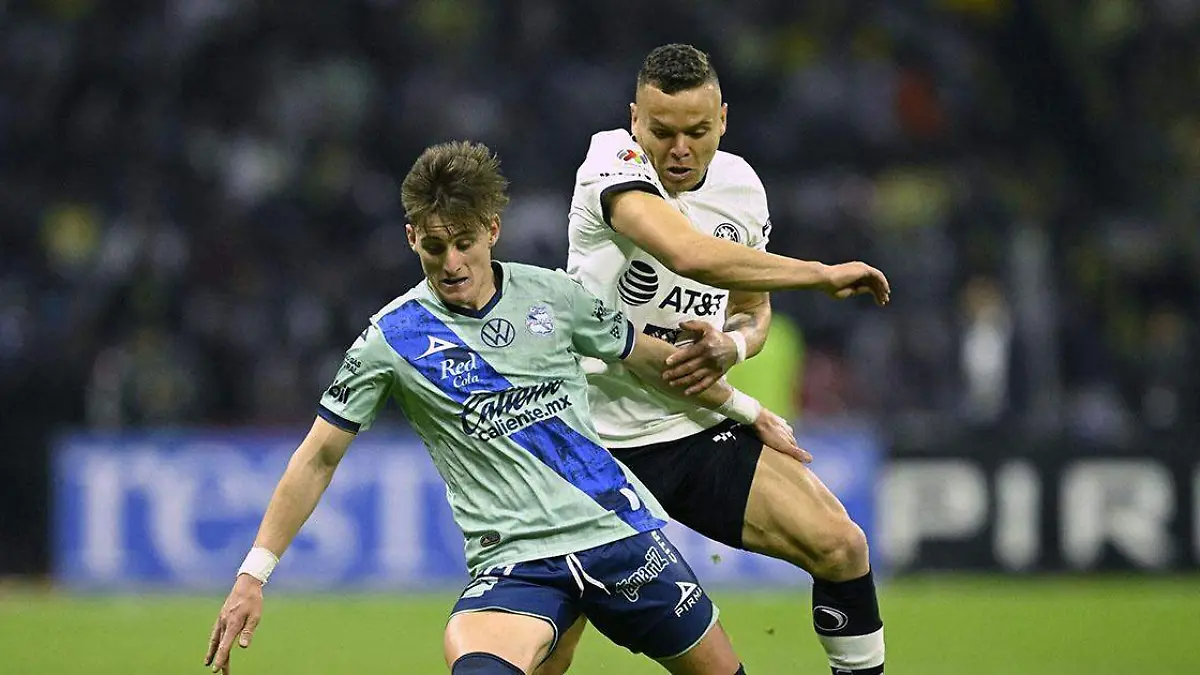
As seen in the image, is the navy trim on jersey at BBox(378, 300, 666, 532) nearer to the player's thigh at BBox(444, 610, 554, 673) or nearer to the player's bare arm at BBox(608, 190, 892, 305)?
the player's thigh at BBox(444, 610, 554, 673)

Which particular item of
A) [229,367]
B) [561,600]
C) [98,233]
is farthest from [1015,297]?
[561,600]

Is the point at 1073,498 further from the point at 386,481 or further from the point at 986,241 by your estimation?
the point at 386,481

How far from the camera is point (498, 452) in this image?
15.4 ft

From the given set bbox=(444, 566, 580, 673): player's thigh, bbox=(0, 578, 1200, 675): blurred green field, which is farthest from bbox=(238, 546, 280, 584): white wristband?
bbox=(0, 578, 1200, 675): blurred green field

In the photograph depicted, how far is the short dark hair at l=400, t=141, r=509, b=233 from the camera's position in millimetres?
4574

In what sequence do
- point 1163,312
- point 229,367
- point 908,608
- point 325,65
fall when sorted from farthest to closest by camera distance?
point 325,65 → point 1163,312 → point 229,367 → point 908,608

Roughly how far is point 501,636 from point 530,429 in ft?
1.81

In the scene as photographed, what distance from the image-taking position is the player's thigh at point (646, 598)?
186 inches

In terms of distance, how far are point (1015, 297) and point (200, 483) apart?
19.7 ft

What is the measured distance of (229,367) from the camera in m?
13.1

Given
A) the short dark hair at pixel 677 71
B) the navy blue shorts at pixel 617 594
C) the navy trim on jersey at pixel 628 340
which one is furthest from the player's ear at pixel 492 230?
the navy blue shorts at pixel 617 594

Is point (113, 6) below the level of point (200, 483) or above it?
above

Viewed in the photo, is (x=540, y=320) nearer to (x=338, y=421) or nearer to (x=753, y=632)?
(x=338, y=421)

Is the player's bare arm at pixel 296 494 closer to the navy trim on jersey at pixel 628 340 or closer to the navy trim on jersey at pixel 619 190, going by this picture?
the navy trim on jersey at pixel 628 340
